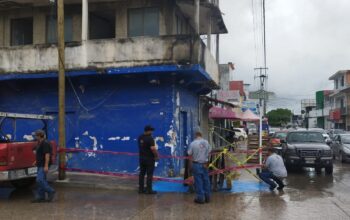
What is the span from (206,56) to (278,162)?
5.32m

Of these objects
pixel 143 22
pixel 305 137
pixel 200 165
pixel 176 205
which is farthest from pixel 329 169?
pixel 176 205

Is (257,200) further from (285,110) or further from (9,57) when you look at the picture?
(285,110)

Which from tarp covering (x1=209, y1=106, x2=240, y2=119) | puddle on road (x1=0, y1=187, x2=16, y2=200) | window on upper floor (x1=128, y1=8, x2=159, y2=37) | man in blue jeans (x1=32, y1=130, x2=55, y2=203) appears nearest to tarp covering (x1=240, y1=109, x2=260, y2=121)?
tarp covering (x1=209, y1=106, x2=240, y2=119)

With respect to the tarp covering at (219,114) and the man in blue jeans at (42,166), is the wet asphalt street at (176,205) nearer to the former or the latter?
the man in blue jeans at (42,166)

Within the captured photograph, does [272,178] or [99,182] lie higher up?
[272,178]

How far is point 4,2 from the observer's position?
55.6 ft

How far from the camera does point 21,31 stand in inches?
725

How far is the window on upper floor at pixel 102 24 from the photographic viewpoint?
17.5m

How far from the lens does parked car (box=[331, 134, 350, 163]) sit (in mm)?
23344

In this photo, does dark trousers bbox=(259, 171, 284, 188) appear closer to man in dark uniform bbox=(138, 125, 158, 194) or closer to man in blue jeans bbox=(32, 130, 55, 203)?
man in dark uniform bbox=(138, 125, 158, 194)

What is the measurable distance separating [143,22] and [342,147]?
515 inches

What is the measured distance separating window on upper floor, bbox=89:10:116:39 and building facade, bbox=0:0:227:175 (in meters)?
0.04

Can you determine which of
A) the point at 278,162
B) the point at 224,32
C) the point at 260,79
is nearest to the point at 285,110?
the point at 260,79

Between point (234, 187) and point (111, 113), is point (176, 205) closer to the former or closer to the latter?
point (234, 187)
